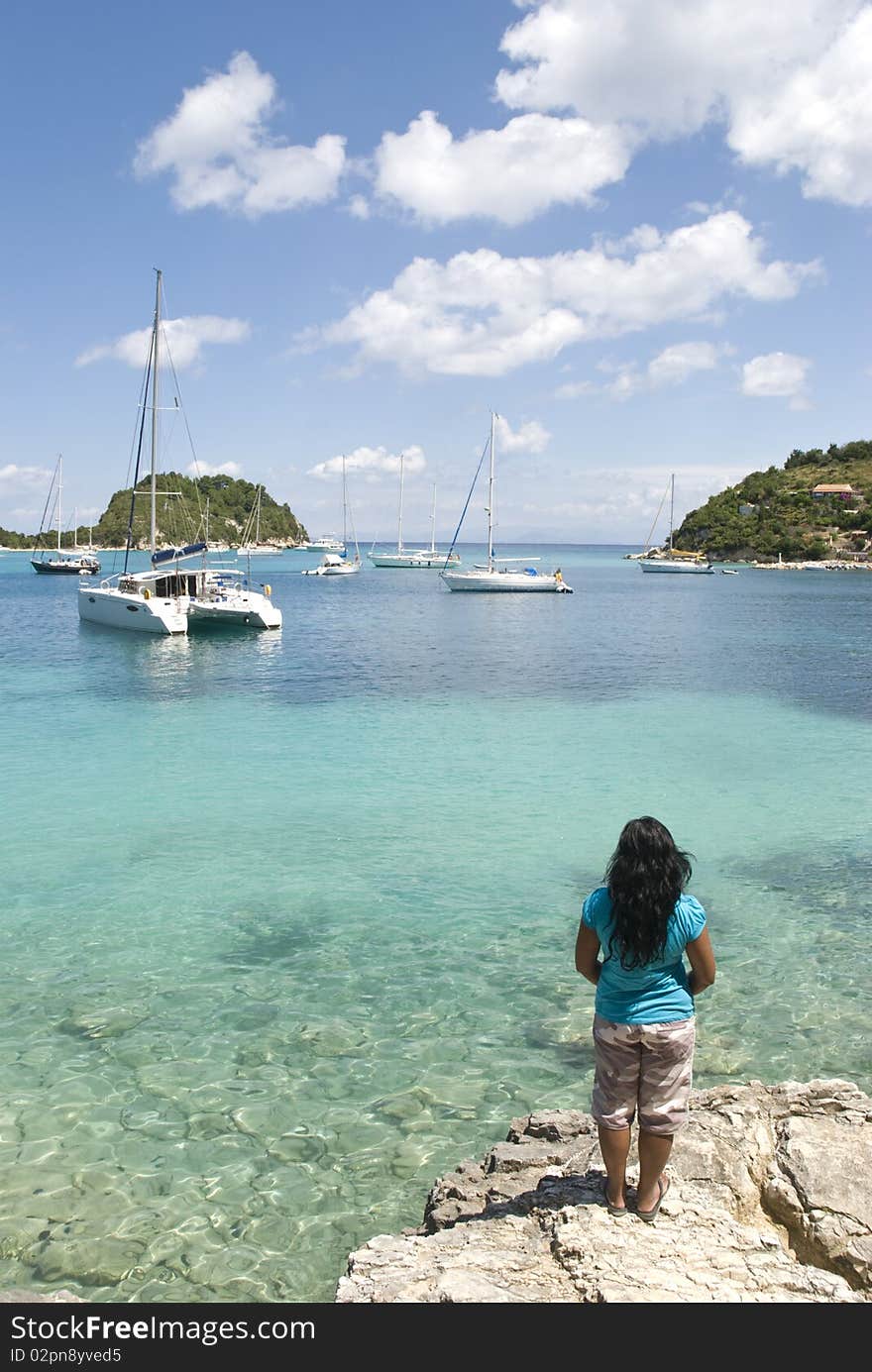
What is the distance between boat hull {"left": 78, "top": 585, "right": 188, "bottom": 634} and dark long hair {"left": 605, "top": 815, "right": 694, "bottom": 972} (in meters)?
36.2

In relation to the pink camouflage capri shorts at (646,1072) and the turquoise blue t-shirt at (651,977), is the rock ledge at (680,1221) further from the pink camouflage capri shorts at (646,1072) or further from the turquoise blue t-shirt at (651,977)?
the turquoise blue t-shirt at (651,977)

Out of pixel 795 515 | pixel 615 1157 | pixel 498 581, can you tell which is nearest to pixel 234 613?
pixel 498 581

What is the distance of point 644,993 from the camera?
3852 millimetres

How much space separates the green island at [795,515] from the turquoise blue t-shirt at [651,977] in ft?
501

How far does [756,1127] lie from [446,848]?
7226mm

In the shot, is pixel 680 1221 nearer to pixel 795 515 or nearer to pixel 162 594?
pixel 162 594

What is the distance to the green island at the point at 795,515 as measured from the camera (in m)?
145

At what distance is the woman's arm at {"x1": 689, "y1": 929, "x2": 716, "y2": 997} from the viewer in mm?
3811

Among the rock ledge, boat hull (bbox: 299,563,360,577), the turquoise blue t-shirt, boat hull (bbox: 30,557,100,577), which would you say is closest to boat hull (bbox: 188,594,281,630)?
A: the rock ledge

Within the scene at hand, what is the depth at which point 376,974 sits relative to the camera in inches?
318

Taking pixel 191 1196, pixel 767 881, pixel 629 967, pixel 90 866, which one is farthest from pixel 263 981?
pixel 767 881

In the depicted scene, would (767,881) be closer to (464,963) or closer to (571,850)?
(571,850)

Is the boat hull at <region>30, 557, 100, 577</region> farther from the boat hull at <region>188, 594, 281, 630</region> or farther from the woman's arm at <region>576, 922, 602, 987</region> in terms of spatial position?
the woman's arm at <region>576, 922, 602, 987</region>

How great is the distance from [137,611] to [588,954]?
123 ft
